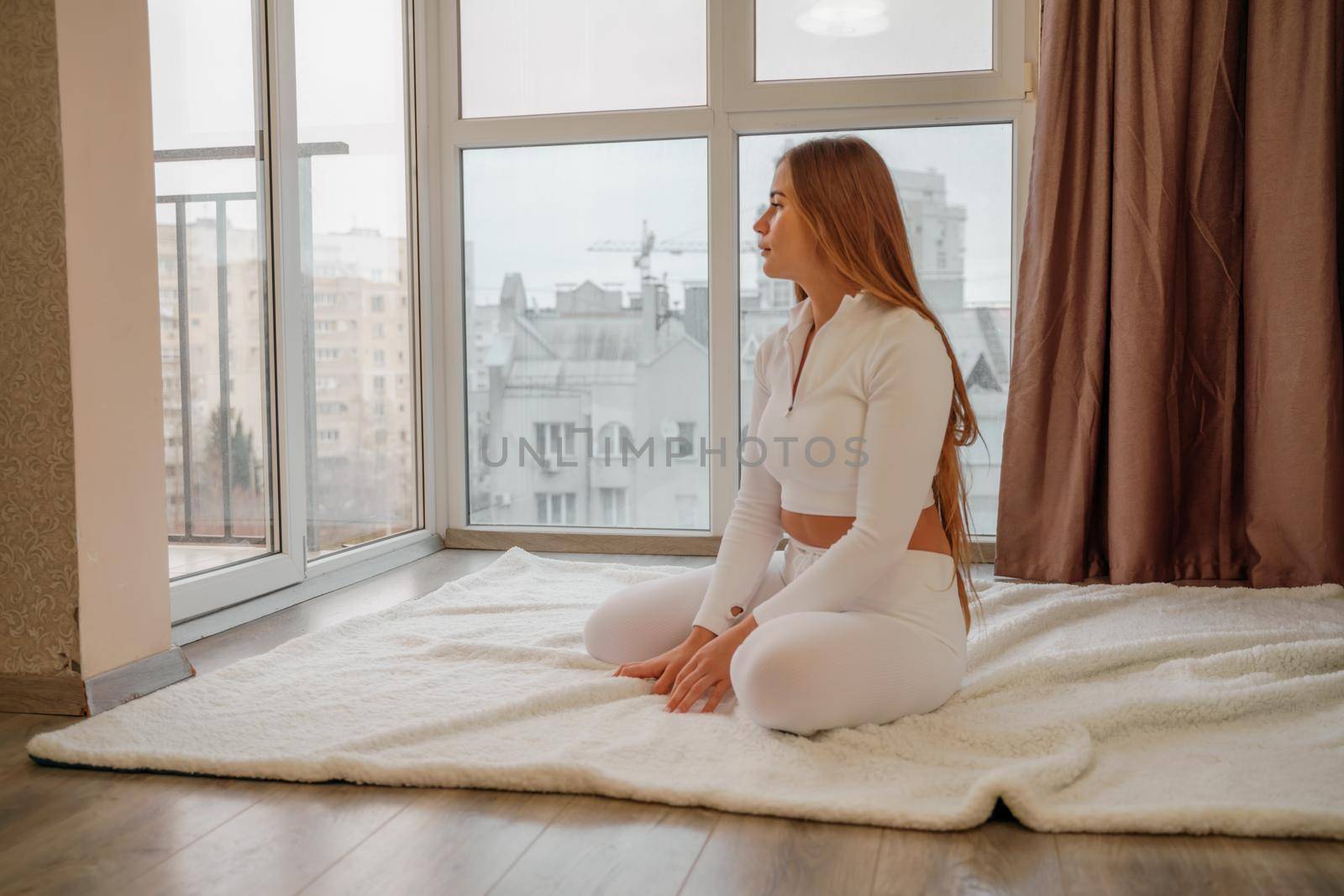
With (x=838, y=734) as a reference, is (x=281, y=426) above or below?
above

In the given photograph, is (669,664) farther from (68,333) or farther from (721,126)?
(721,126)

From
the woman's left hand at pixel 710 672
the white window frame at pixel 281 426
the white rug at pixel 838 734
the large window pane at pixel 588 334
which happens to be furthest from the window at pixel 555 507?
the woman's left hand at pixel 710 672

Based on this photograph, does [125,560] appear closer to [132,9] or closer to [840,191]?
[132,9]

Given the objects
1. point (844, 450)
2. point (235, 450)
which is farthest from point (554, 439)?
point (844, 450)

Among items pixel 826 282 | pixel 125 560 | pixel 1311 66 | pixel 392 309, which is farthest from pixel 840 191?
pixel 392 309

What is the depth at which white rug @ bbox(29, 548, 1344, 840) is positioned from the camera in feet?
4.27

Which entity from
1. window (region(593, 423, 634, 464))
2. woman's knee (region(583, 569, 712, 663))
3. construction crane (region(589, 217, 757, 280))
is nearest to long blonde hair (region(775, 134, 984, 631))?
woman's knee (region(583, 569, 712, 663))

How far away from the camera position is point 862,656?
5.06 ft

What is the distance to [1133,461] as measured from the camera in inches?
109

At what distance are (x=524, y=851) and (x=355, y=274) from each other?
2227 mm

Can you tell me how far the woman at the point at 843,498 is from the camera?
61.2 inches

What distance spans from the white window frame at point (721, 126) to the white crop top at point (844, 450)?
150cm

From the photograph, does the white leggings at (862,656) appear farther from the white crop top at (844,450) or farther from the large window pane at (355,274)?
the large window pane at (355,274)

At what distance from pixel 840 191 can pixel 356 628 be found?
1.35 meters
